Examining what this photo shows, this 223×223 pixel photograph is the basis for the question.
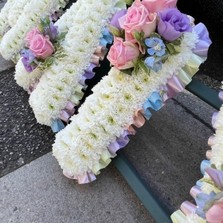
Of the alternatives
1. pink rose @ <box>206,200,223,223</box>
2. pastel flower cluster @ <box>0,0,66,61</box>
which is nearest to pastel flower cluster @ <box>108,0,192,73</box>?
pink rose @ <box>206,200,223,223</box>

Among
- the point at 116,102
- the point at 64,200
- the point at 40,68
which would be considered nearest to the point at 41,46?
the point at 40,68

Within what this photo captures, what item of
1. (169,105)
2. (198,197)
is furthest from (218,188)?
(169,105)

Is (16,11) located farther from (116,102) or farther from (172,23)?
(172,23)

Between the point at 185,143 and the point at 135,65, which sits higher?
the point at 135,65

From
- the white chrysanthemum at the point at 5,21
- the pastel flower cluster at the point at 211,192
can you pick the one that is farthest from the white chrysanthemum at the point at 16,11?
the pastel flower cluster at the point at 211,192

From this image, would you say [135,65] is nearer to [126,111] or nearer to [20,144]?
[126,111]

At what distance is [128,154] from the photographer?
2.14 meters

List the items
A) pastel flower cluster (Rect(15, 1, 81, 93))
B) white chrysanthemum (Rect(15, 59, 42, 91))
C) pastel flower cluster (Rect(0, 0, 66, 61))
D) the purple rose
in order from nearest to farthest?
the purple rose, pastel flower cluster (Rect(15, 1, 81, 93)), white chrysanthemum (Rect(15, 59, 42, 91)), pastel flower cluster (Rect(0, 0, 66, 61))

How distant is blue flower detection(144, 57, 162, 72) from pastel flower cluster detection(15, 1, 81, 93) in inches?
27.8

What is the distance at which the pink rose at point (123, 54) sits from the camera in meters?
1.74

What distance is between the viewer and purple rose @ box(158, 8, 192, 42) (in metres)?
1.69

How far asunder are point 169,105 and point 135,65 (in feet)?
2.31

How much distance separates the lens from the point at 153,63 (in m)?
1.72

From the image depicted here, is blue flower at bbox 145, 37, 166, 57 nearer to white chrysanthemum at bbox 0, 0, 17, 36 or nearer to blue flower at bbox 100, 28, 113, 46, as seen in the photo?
blue flower at bbox 100, 28, 113, 46
